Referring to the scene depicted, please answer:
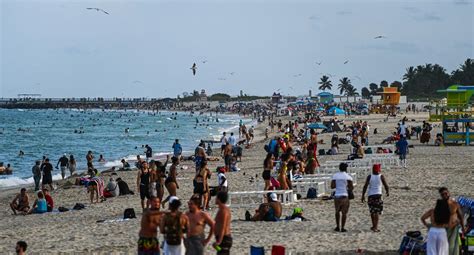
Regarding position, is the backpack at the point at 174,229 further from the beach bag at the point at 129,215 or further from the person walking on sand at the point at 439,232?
the beach bag at the point at 129,215

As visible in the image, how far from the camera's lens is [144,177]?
16.2 meters

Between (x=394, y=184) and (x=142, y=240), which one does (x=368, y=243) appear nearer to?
(x=142, y=240)

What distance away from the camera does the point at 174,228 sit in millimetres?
8961

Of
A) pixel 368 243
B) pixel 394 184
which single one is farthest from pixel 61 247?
pixel 394 184

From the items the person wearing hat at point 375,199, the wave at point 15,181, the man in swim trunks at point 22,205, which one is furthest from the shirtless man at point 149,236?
the wave at point 15,181

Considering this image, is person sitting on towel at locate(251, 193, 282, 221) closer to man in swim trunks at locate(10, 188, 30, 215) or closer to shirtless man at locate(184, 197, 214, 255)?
shirtless man at locate(184, 197, 214, 255)

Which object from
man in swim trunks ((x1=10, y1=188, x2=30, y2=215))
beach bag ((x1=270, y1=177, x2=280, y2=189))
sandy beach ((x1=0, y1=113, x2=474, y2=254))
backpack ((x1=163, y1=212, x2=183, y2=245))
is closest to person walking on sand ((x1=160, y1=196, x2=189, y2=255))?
backpack ((x1=163, y1=212, x2=183, y2=245))

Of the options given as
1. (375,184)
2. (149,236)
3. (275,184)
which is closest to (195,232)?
(149,236)

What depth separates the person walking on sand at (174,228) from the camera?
29.3ft

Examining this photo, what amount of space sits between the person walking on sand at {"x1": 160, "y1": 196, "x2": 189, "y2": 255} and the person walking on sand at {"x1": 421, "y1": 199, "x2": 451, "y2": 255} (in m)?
3.00

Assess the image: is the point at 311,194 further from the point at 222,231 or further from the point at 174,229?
the point at 174,229

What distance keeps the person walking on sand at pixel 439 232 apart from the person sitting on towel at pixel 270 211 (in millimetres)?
5231

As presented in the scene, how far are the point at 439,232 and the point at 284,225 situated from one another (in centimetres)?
487

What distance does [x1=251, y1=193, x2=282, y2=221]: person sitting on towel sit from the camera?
47.1 feet
